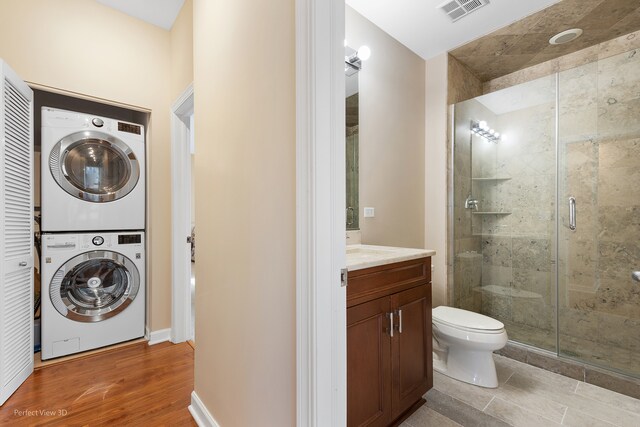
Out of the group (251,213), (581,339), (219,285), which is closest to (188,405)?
(219,285)

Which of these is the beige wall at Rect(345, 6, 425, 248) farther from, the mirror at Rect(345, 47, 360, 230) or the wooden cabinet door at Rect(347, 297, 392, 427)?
the wooden cabinet door at Rect(347, 297, 392, 427)

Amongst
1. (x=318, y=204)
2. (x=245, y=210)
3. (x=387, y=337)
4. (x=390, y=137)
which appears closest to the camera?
(x=318, y=204)

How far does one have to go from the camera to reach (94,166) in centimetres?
246

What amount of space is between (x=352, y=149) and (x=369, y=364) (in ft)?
4.91

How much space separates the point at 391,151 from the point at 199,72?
162 cm

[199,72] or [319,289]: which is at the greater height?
[199,72]

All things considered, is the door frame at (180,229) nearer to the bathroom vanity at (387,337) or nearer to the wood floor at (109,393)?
the wood floor at (109,393)

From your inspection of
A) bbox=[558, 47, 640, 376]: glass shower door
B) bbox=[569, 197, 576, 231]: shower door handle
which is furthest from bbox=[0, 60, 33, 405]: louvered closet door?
bbox=[569, 197, 576, 231]: shower door handle

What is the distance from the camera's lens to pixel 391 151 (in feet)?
8.24

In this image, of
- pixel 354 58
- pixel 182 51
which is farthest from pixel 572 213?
pixel 182 51

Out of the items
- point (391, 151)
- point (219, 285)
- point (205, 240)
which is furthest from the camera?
point (391, 151)

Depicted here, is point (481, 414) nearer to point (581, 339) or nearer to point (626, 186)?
point (581, 339)

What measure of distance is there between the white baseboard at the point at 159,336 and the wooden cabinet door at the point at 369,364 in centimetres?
215

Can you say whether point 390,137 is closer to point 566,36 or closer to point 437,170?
point 437,170
